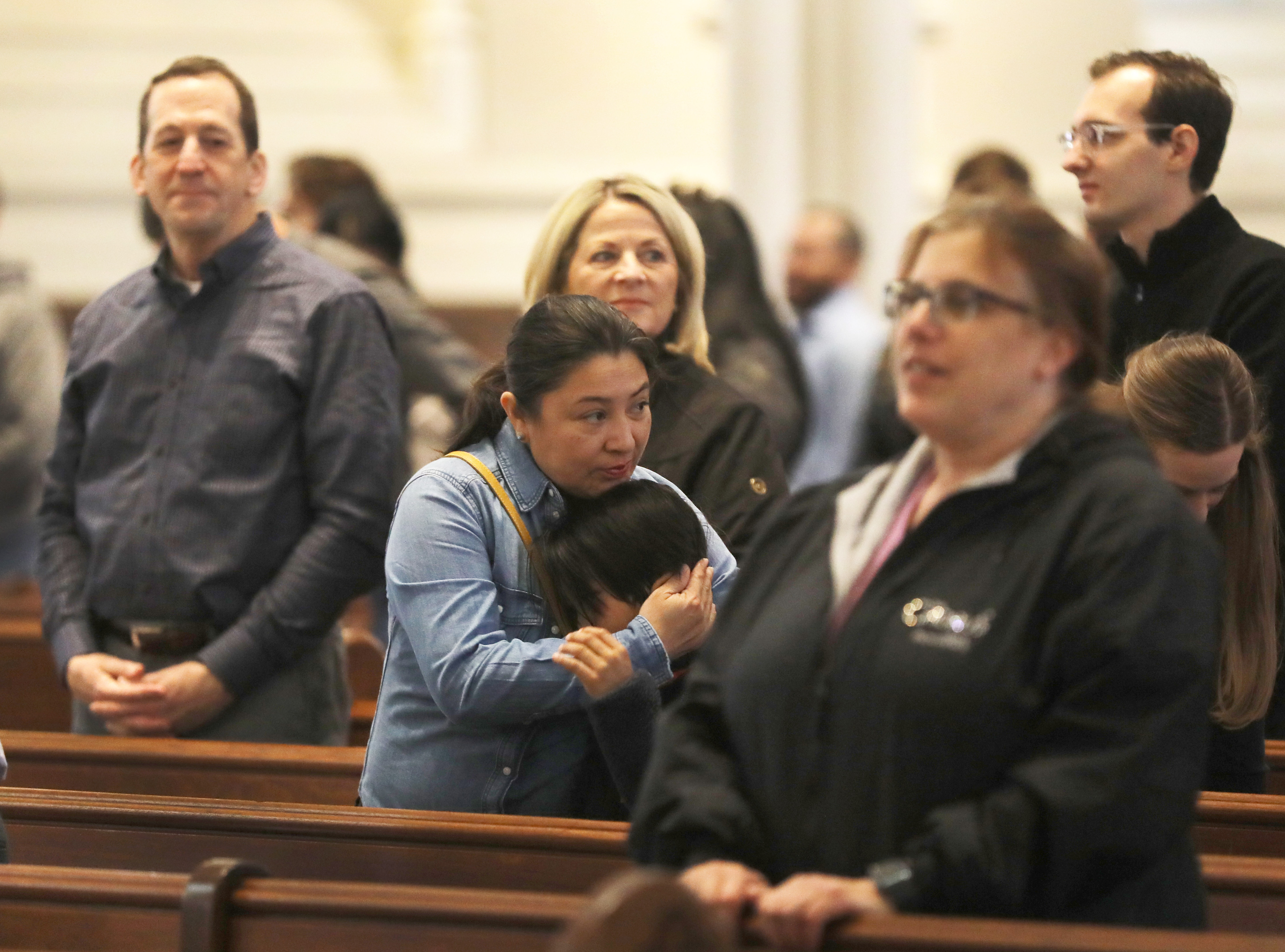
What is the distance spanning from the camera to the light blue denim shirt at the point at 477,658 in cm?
243

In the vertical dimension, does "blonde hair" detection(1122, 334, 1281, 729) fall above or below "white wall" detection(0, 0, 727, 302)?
below

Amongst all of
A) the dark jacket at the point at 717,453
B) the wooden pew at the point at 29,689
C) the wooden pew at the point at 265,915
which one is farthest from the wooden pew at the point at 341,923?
the wooden pew at the point at 29,689

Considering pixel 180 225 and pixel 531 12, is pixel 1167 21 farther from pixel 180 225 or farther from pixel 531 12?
pixel 180 225

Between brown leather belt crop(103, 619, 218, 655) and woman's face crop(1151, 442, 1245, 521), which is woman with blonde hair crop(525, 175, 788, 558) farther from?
Answer: brown leather belt crop(103, 619, 218, 655)

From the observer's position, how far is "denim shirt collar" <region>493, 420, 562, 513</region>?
2572 millimetres

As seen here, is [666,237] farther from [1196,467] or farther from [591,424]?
[1196,467]

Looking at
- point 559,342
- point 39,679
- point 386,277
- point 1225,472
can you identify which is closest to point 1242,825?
point 1225,472

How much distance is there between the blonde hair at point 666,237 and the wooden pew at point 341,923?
1.28 m

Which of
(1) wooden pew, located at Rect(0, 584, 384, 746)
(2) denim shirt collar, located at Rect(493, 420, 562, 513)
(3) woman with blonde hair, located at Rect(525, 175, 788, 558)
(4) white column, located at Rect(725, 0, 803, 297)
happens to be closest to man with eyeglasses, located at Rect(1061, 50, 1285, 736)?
(3) woman with blonde hair, located at Rect(525, 175, 788, 558)

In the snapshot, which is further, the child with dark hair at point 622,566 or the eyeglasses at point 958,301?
the child with dark hair at point 622,566

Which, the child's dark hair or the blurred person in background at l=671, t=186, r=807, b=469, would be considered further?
the blurred person in background at l=671, t=186, r=807, b=469

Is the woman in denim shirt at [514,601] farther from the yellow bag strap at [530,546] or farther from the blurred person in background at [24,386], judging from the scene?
the blurred person in background at [24,386]

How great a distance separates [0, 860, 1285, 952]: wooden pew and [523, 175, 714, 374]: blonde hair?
1275 mm

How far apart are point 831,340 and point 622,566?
10.9 ft
